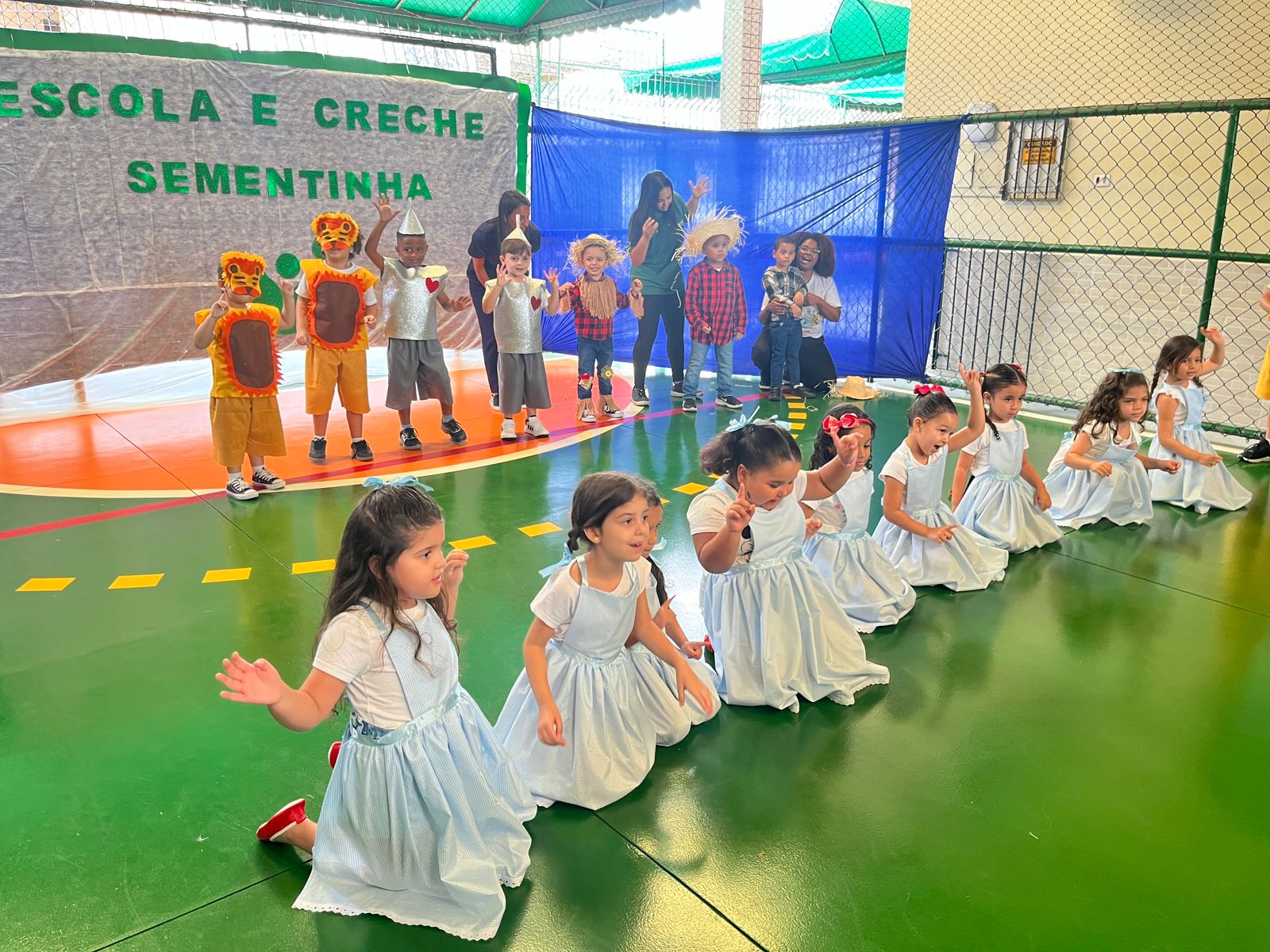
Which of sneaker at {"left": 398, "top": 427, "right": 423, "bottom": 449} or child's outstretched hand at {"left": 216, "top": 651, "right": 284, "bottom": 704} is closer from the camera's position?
child's outstretched hand at {"left": 216, "top": 651, "right": 284, "bottom": 704}

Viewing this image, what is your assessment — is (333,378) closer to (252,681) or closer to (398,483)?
(398,483)

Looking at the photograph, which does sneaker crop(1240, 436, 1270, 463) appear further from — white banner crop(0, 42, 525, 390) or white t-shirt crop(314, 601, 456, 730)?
white banner crop(0, 42, 525, 390)

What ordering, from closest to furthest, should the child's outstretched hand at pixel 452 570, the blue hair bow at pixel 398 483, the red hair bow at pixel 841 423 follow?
the blue hair bow at pixel 398 483 < the child's outstretched hand at pixel 452 570 < the red hair bow at pixel 841 423

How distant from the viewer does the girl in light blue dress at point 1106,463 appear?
498 cm

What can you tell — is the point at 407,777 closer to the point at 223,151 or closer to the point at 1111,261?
the point at 223,151

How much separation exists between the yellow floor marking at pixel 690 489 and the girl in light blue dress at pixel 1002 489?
1.48 meters

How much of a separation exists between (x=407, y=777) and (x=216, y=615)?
2.04 meters

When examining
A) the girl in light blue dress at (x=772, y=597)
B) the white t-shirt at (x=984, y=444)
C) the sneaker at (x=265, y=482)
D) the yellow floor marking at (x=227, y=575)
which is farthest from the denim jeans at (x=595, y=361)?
the girl in light blue dress at (x=772, y=597)

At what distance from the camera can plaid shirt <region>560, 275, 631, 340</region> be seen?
7.02 metres

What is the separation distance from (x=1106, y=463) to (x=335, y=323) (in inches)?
176

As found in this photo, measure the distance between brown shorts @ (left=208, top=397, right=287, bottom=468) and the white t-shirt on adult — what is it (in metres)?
3.49

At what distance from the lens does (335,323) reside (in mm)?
5809

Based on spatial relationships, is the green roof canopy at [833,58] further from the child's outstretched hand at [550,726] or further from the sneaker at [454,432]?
the child's outstretched hand at [550,726]

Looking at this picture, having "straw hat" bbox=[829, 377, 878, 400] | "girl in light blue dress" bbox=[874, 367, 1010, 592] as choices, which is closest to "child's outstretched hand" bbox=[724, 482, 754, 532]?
"girl in light blue dress" bbox=[874, 367, 1010, 592]
